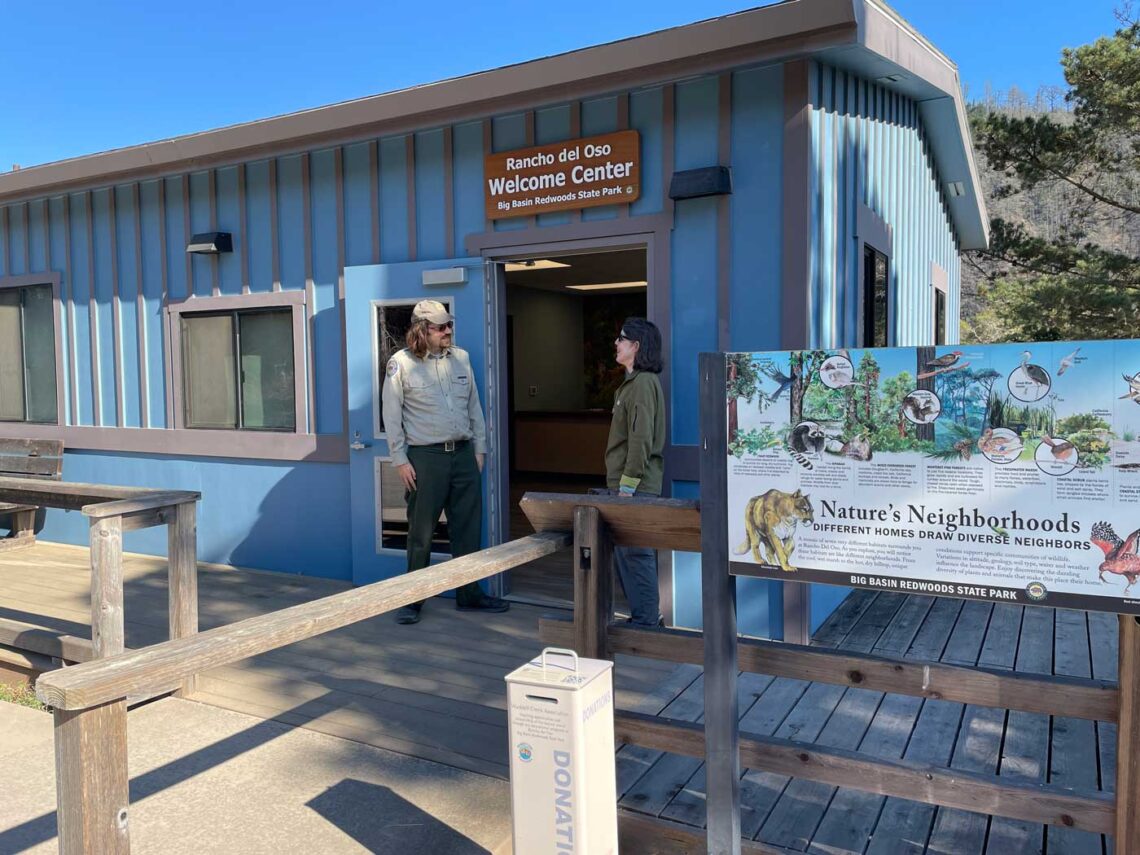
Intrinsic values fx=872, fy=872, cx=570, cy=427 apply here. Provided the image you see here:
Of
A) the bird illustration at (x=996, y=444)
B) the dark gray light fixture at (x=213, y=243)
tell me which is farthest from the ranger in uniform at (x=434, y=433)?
the bird illustration at (x=996, y=444)

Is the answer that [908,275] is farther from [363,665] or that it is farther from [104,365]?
[104,365]

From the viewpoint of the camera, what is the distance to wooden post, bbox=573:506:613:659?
256 cm

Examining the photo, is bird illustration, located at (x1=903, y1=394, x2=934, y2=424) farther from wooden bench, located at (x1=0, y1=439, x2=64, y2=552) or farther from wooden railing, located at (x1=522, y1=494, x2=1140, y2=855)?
wooden bench, located at (x1=0, y1=439, x2=64, y2=552)

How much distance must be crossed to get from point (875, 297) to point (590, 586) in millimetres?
4246

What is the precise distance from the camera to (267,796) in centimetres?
303

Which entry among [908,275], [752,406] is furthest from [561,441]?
[752,406]

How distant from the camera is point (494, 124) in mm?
5312

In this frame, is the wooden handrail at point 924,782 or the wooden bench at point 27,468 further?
the wooden bench at point 27,468

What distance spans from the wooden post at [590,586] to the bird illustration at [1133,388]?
1.36m

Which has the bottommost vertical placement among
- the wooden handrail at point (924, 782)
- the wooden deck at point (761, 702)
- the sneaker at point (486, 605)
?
the wooden deck at point (761, 702)

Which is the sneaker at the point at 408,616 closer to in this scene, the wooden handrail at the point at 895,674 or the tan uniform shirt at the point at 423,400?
the tan uniform shirt at the point at 423,400

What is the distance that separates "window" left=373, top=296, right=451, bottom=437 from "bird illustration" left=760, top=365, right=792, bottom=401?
3841 mm

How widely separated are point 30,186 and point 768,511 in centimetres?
738

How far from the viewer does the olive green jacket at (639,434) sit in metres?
4.25
